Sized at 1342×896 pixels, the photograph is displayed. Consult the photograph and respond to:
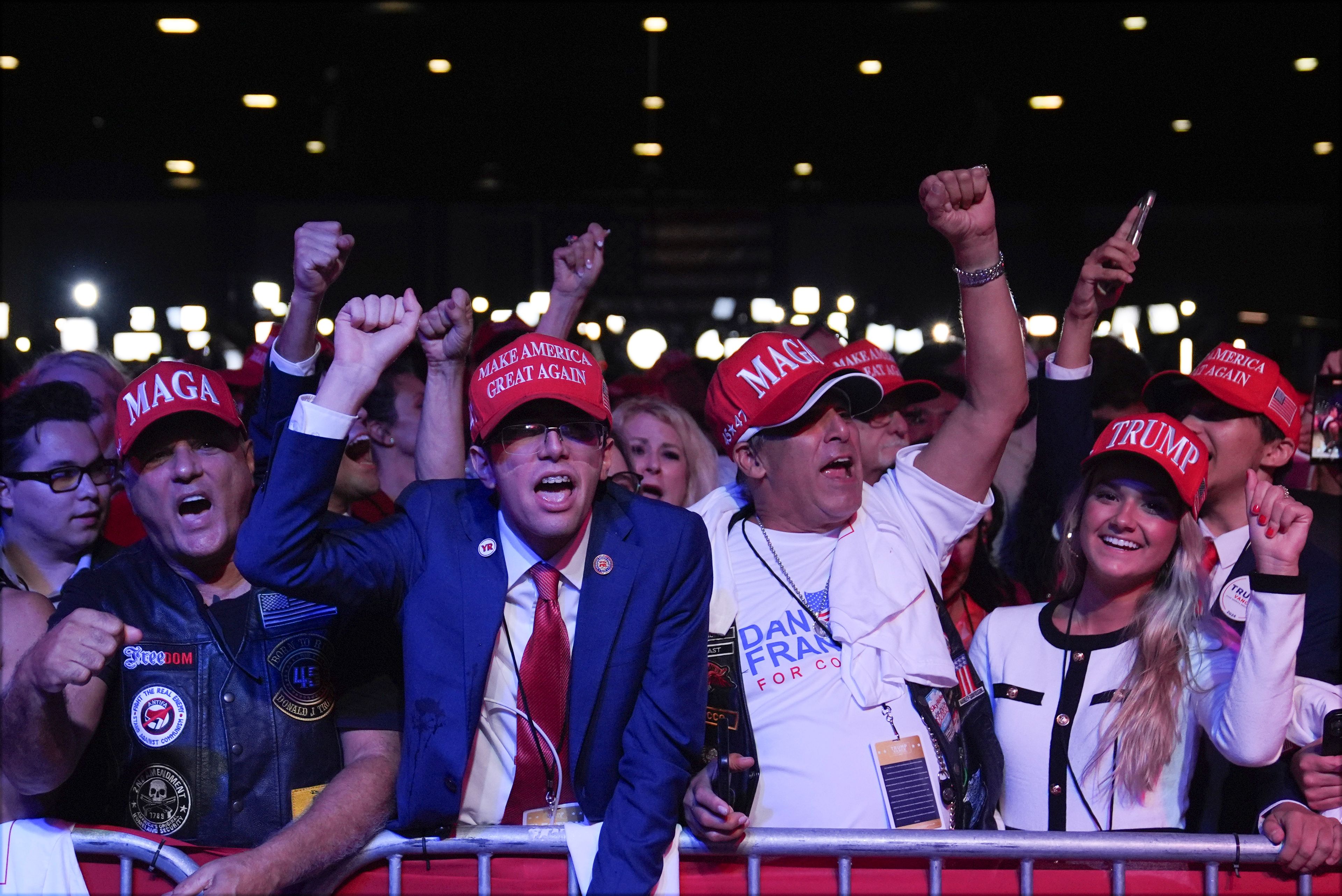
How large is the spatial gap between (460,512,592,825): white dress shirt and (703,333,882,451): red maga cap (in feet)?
2.09

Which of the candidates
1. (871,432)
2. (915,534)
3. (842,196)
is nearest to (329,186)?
(842,196)

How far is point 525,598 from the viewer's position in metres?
2.60

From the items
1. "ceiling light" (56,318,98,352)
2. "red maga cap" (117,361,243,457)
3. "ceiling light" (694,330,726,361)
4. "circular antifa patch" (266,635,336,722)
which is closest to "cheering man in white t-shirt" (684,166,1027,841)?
"circular antifa patch" (266,635,336,722)

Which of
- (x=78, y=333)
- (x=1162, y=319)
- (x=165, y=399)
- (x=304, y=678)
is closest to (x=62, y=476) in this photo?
(x=165, y=399)

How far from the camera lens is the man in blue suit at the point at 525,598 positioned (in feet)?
7.77

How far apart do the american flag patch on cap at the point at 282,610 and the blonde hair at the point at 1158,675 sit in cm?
175

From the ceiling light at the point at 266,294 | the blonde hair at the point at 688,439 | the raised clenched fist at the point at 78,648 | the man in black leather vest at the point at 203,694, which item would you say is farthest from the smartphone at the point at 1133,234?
the ceiling light at the point at 266,294

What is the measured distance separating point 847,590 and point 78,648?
62.6 inches

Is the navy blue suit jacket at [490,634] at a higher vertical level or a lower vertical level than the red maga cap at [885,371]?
lower

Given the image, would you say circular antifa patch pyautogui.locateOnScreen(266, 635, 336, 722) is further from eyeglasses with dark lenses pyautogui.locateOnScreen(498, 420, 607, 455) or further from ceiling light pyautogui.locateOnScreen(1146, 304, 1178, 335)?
ceiling light pyautogui.locateOnScreen(1146, 304, 1178, 335)

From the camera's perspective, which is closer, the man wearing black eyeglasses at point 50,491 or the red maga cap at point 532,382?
the red maga cap at point 532,382

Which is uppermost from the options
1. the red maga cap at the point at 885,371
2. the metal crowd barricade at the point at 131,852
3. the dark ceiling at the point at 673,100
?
the dark ceiling at the point at 673,100

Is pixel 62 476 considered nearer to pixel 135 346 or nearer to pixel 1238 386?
pixel 1238 386

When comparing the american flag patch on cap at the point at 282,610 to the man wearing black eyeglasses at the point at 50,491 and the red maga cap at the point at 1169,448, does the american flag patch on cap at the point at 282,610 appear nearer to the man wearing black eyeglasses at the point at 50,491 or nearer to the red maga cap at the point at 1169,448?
the man wearing black eyeglasses at the point at 50,491
